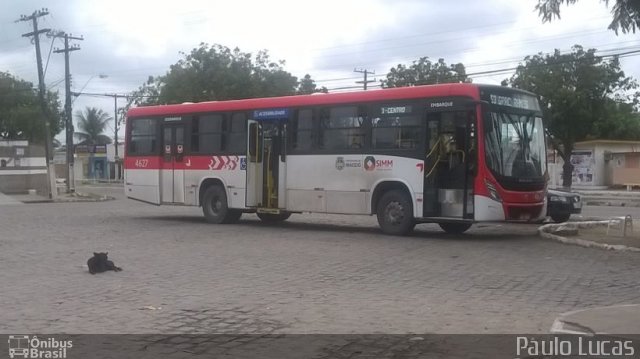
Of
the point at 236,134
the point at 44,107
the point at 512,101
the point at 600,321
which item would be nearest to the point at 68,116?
the point at 44,107

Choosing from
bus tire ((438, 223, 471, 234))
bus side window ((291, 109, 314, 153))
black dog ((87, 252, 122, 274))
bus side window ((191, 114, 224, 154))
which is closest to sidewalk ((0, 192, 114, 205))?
bus side window ((191, 114, 224, 154))

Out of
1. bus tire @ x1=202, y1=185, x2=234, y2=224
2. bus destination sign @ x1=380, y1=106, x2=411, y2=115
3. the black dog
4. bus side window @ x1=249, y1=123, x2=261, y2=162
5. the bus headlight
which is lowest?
the black dog

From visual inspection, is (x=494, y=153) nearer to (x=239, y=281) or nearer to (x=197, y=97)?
(x=239, y=281)

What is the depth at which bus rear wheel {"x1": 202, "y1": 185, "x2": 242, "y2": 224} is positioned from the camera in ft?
59.5

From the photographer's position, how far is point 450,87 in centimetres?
1402

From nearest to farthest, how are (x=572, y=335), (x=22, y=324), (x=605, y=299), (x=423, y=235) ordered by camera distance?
Answer: (x=572, y=335)
(x=22, y=324)
(x=605, y=299)
(x=423, y=235)

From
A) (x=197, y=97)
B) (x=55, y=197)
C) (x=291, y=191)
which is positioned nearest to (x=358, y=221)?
(x=291, y=191)

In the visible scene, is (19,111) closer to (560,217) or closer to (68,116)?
(68,116)

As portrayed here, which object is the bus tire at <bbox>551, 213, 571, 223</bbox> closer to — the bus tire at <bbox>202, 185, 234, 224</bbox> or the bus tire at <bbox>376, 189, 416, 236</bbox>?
the bus tire at <bbox>376, 189, 416, 236</bbox>

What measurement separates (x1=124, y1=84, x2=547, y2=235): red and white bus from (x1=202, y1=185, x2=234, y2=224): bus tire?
3cm

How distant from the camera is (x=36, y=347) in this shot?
5.96m

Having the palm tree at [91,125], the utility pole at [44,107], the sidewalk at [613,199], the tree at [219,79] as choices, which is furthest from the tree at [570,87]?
the palm tree at [91,125]

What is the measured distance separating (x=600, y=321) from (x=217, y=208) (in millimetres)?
13114

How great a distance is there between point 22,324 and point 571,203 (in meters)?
14.6
